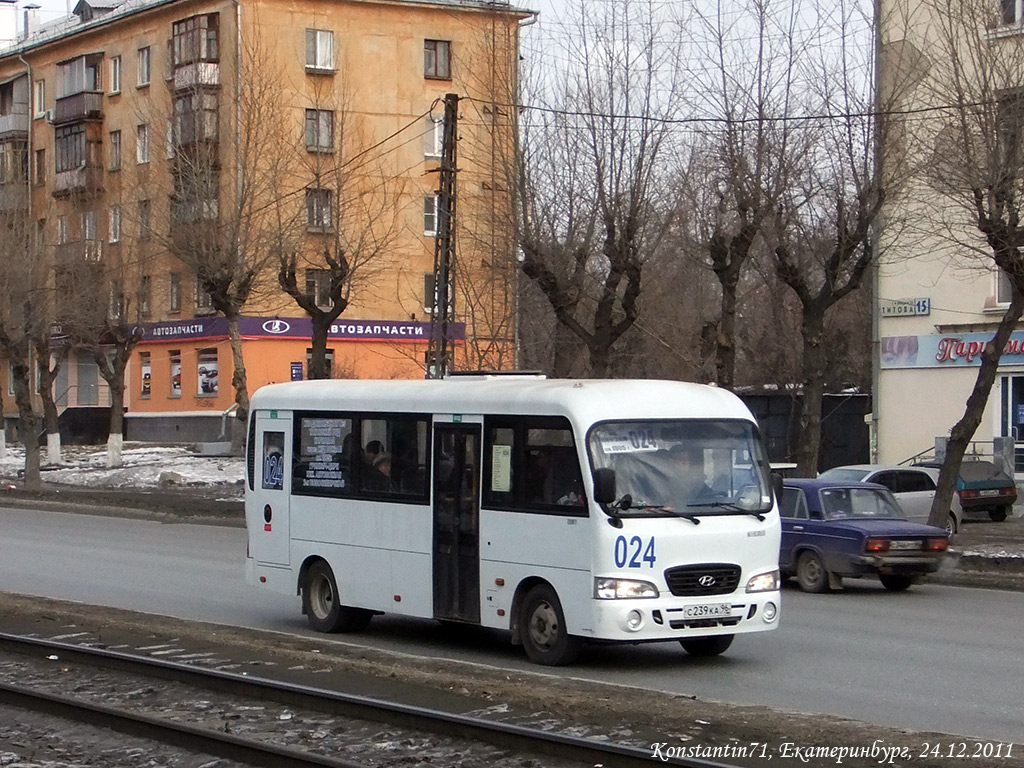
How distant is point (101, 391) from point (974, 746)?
58.5m

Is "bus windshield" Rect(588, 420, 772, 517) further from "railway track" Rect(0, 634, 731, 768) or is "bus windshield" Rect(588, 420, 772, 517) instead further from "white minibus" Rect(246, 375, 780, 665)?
"railway track" Rect(0, 634, 731, 768)

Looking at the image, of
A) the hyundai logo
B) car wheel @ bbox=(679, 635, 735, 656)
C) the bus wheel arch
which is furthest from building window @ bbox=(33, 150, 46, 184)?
car wheel @ bbox=(679, 635, 735, 656)

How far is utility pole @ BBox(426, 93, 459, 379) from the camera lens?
2542 centimetres

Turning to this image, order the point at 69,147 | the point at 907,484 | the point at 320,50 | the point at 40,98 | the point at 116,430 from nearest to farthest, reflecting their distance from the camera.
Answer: the point at 907,484, the point at 116,430, the point at 320,50, the point at 69,147, the point at 40,98

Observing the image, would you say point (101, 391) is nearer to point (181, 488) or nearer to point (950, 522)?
point (181, 488)

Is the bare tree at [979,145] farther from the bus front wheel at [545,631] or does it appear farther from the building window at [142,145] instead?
the building window at [142,145]

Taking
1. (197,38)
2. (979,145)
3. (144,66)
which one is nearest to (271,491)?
(979,145)

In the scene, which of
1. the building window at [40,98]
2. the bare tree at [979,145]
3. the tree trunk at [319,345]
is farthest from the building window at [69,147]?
the bare tree at [979,145]

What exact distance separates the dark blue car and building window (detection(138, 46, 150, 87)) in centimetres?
4576

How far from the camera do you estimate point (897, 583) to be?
61.0 ft

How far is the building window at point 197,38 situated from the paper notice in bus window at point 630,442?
149 feet

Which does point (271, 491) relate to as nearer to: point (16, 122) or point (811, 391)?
point (811, 391)

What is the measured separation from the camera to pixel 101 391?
206 feet

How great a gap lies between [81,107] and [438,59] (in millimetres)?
15218
